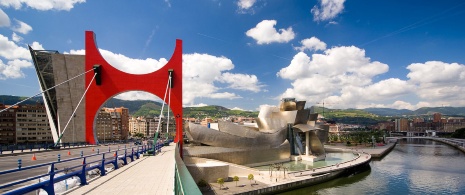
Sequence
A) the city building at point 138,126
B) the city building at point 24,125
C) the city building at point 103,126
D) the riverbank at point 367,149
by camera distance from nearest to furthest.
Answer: the riverbank at point 367,149 → the city building at point 24,125 → the city building at point 103,126 → the city building at point 138,126

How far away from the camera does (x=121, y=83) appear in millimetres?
27125

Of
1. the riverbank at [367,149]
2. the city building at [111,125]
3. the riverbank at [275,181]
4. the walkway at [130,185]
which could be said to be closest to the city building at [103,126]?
the city building at [111,125]

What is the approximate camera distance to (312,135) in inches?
1243

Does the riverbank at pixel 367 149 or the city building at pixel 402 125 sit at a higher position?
the riverbank at pixel 367 149

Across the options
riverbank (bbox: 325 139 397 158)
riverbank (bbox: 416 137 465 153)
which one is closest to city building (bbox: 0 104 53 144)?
riverbank (bbox: 325 139 397 158)

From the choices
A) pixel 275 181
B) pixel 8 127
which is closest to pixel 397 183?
pixel 275 181

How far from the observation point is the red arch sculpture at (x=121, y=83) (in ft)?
85.8

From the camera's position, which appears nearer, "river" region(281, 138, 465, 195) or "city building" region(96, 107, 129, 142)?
"river" region(281, 138, 465, 195)

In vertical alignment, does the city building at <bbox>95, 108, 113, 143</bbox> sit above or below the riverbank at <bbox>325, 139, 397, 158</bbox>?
above

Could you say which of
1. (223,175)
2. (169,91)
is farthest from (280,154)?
(169,91)

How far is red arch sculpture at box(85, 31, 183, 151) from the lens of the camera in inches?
1029

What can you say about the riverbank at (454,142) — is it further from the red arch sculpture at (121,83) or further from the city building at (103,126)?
the city building at (103,126)

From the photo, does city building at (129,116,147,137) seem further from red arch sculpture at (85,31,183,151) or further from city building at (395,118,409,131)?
city building at (395,118,409,131)

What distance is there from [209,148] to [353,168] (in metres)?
15.2
